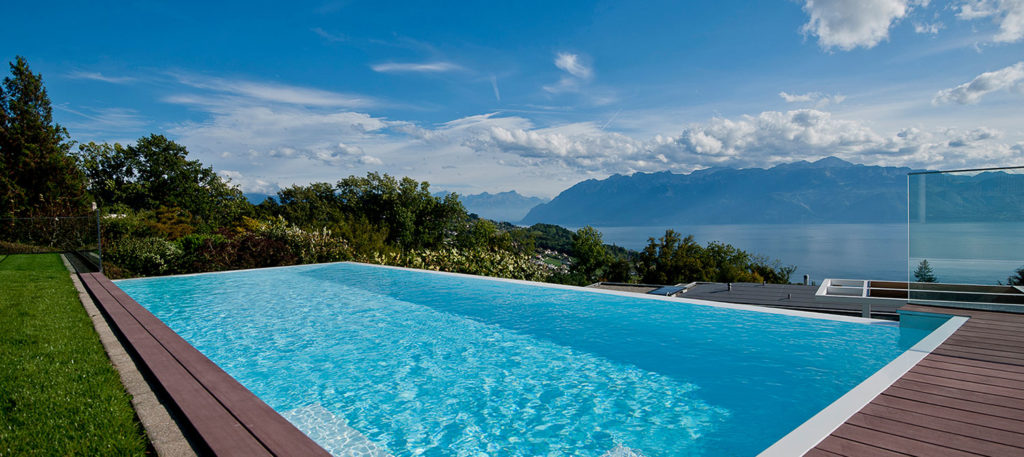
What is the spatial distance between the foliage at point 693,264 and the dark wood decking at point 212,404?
25.9m

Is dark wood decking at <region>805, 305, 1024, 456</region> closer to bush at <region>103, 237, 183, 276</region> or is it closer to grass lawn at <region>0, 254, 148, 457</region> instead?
grass lawn at <region>0, 254, 148, 457</region>

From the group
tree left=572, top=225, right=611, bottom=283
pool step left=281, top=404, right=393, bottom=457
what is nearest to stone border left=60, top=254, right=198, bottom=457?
pool step left=281, top=404, right=393, bottom=457

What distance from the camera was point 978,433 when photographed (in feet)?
6.52

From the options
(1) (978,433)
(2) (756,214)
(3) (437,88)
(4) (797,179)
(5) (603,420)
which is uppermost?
(4) (797,179)

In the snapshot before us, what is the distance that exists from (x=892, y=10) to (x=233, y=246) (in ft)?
52.2

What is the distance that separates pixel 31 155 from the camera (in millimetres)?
17859

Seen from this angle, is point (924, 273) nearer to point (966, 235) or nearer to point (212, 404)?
point (966, 235)

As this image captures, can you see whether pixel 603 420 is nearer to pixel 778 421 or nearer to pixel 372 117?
pixel 778 421

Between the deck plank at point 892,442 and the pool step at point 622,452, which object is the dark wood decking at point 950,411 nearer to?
the deck plank at point 892,442

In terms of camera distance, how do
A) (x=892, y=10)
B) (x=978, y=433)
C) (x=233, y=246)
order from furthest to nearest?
1. (x=233, y=246)
2. (x=892, y=10)
3. (x=978, y=433)

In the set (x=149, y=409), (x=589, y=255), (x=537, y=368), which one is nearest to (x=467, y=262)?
(x=537, y=368)

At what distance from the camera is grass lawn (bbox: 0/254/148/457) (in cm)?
Answer: 198

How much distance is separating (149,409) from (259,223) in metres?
16.0

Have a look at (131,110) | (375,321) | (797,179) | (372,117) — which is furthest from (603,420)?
(797,179)
